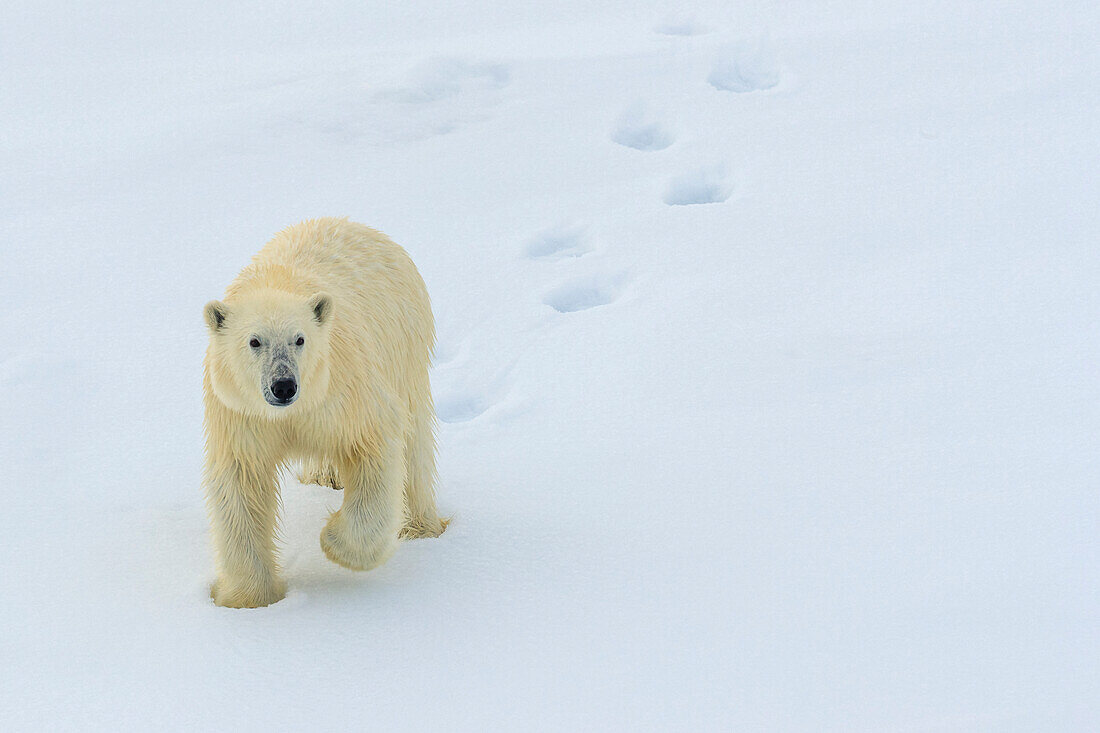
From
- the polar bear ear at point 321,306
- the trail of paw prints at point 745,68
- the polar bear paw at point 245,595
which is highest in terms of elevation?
the trail of paw prints at point 745,68

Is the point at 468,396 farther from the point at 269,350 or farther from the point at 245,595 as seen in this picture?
the point at 269,350

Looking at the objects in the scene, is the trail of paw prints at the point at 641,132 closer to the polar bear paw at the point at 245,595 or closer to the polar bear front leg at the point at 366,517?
the polar bear front leg at the point at 366,517

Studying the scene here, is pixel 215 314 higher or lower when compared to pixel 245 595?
higher

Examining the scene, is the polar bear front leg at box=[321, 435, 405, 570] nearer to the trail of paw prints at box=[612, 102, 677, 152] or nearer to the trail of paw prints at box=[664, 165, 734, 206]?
the trail of paw prints at box=[664, 165, 734, 206]

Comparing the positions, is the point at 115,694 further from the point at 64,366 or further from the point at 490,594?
the point at 64,366

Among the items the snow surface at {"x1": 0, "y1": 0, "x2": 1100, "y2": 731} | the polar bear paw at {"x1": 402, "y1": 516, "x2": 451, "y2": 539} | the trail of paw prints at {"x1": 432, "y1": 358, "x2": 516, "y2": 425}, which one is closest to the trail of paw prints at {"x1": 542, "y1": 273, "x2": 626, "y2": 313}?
the snow surface at {"x1": 0, "y1": 0, "x2": 1100, "y2": 731}

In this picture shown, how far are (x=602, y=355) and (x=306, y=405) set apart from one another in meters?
2.15

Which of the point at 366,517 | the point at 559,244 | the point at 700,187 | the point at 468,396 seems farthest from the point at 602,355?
the point at 700,187

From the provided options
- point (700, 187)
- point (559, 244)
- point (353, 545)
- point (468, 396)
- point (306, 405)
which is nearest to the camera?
point (306, 405)

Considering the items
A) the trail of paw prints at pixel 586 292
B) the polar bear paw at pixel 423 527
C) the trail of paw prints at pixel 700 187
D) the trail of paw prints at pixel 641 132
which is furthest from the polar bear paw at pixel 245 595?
the trail of paw prints at pixel 641 132

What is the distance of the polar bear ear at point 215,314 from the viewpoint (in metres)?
3.58

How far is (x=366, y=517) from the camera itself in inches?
154

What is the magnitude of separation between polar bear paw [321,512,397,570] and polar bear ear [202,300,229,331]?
0.80m

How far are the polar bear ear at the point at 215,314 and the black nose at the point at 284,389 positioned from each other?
32cm
